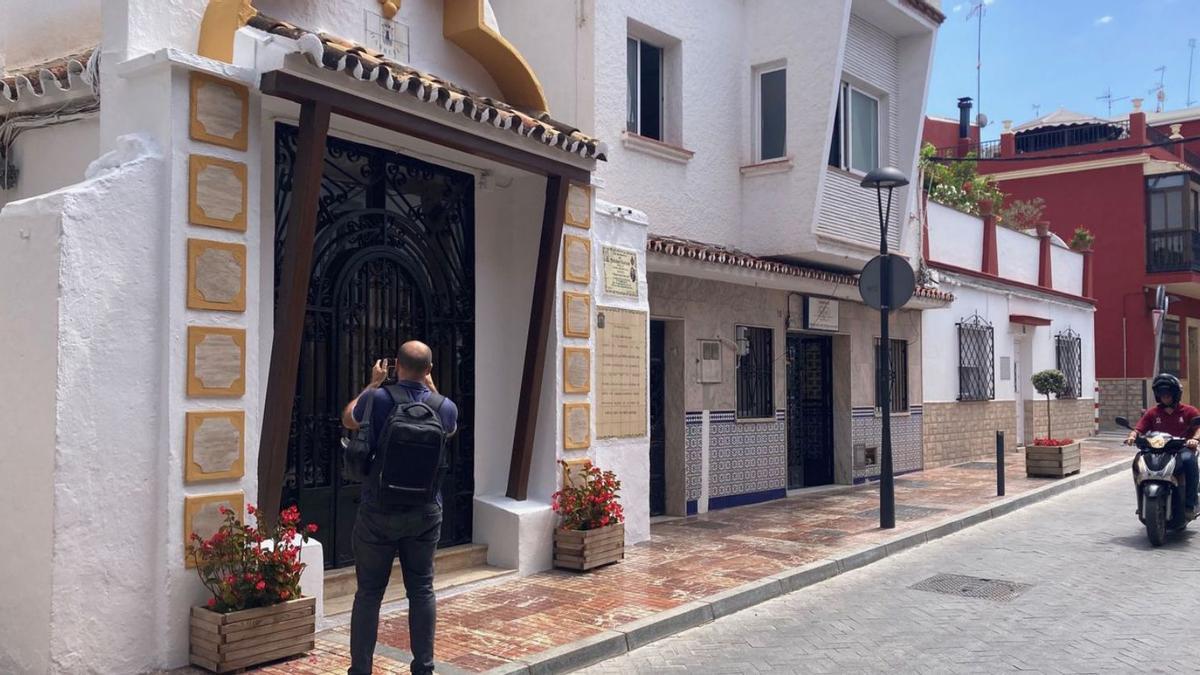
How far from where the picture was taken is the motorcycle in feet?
31.7

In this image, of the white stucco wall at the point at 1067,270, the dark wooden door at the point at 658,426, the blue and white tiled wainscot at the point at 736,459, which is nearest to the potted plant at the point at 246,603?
the dark wooden door at the point at 658,426

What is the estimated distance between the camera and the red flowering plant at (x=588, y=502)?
8602mm

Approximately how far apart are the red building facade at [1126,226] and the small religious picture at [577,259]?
20394 mm

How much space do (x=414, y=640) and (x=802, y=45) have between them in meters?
9.97

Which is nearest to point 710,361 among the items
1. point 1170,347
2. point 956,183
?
point 956,183

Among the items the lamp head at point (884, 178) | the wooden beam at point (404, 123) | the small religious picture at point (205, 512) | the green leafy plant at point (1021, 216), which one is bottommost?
the small religious picture at point (205, 512)

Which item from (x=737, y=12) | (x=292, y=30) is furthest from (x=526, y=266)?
(x=737, y=12)

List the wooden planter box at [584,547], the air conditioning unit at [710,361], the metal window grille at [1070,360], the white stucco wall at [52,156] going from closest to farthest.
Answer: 1. the white stucco wall at [52,156]
2. the wooden planter box at [584,547]
3. the air conditioning unit at [710,361]
4. the metal window grille at [1070,360]

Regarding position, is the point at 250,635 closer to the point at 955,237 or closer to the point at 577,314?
the point at 577,314

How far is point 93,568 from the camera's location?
5383mm

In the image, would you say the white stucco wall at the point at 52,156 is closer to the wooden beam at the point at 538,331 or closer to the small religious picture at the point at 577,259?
the wooden beam at the point at 538,331

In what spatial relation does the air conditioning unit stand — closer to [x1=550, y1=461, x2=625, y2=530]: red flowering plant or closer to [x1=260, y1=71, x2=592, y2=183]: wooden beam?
[x1=550, y1=461, x2=625, y2=530]: red flowering plant

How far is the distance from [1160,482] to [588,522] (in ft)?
18.9

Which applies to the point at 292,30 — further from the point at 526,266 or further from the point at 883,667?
the point at 883,667
